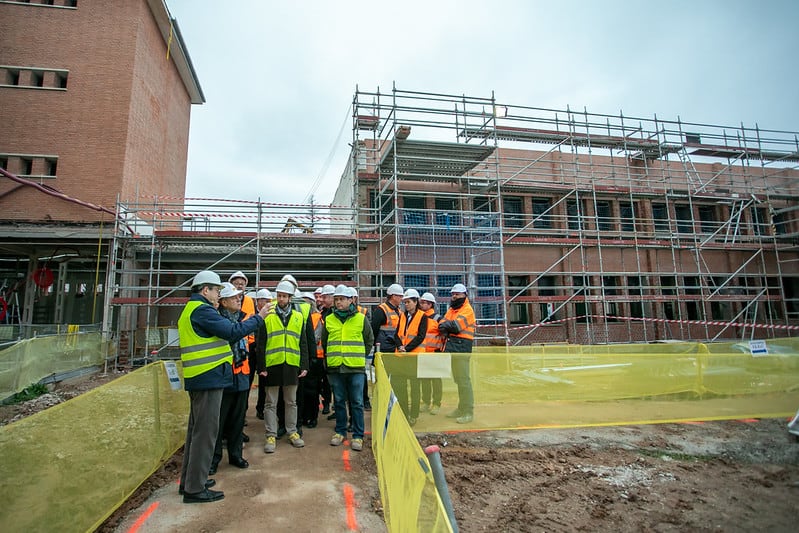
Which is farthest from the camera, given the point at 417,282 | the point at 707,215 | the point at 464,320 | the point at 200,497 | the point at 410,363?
the point at 707,215

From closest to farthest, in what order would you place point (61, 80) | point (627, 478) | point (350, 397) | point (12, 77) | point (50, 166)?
point (627, 478)
point (350, 397)
point (50, 166)
point (12, 77)
point (61, 80)

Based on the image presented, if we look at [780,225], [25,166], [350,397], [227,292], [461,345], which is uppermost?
[25,166]

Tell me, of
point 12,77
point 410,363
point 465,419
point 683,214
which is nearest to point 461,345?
point 410,363

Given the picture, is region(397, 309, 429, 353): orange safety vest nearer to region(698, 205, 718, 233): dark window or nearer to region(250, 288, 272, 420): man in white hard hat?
region(250, 288, 272, 420): man in white hard hat

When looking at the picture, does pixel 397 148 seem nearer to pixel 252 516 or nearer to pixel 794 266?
pixel 252 516

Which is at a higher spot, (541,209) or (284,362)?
(541,209)

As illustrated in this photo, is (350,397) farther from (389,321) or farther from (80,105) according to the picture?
(80,105)

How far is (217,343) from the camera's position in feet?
13.2

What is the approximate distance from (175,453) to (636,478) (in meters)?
4.99

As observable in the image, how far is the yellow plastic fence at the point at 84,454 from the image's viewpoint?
2.67 meters

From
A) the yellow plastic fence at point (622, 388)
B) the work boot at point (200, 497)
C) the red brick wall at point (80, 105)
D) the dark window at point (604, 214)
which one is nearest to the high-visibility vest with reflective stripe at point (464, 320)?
the yellow plastic fence at point (622, 388)

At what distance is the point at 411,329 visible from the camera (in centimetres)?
652

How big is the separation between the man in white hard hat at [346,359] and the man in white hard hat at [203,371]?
1501mm

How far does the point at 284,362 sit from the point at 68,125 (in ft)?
45.5
